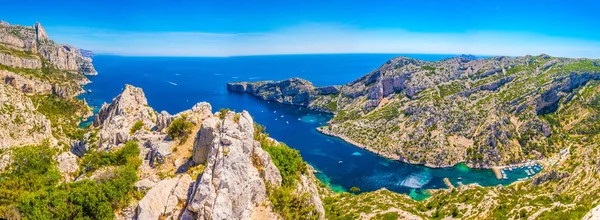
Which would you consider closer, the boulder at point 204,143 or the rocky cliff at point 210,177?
the rocky cliff at point 210,177

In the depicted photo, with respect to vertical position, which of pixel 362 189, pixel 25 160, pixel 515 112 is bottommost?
pixel 362 189

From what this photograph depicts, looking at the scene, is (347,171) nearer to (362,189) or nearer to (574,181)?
(362,189)

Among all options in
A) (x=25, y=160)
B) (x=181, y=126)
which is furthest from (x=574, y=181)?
(x=25, y=160)

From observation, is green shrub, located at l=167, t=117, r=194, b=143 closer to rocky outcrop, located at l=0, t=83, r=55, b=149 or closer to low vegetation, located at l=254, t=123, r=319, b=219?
low vegetation, located at l=254, t=123, r=319, b=219

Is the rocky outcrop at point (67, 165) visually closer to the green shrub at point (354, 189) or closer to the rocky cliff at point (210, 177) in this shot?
the rocky cliff at point (210, 177)

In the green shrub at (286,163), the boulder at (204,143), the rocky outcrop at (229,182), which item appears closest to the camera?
the rocky outcrop at (229,182)

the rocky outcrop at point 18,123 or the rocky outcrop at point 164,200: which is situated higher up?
the rocky outcrop at point 164,200

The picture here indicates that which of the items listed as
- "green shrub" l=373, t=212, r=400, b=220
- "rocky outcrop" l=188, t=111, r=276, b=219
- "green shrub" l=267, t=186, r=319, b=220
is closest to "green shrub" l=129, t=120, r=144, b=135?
"rocky outcrop" l=188, t=111, r=276, b=219

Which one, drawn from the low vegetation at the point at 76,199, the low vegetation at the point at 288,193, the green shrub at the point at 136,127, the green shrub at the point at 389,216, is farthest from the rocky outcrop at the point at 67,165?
the green shrub at the point at 389,216

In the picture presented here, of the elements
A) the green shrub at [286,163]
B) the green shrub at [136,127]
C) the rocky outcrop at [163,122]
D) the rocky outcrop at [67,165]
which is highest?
the rocky outcrop at [163,122]
